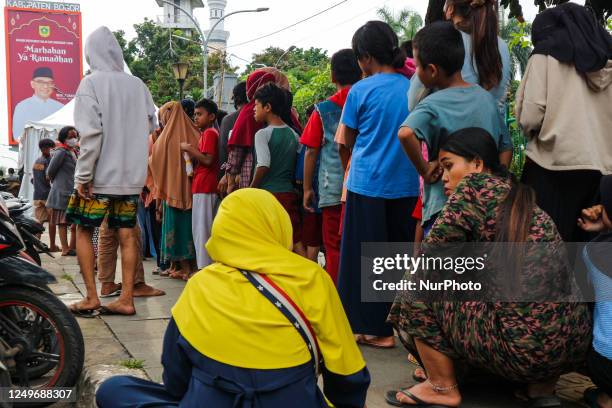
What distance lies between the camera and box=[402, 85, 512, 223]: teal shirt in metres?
3.54

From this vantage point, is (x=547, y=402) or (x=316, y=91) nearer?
(x=547, y=402)

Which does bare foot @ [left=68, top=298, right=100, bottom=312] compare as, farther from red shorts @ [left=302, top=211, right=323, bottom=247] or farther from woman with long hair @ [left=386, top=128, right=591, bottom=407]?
woman with long hair @ [left=386, top=128, right=591, bottom=407]

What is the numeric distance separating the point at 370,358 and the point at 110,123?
249cm

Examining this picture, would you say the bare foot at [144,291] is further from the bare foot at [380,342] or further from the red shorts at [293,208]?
the bare foot at [380,342]

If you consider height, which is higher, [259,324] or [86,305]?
[259,324]

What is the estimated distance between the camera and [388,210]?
4.21m

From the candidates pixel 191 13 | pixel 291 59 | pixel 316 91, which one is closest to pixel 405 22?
pixel 316 91

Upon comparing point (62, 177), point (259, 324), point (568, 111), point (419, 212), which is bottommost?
point (62, 177)

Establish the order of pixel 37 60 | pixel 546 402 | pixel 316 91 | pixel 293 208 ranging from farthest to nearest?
pixel 37 60 < pixel 316 91 < pixel 293 208 < pixel 546 402

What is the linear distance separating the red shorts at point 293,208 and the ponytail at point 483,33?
208cm

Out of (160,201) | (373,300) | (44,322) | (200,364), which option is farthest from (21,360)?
(160,201)

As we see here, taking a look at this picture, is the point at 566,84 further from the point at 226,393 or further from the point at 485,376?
the point at 226,393

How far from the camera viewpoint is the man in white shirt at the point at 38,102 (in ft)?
120

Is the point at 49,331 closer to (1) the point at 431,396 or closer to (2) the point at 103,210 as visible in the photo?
(2) the point at 103,210
